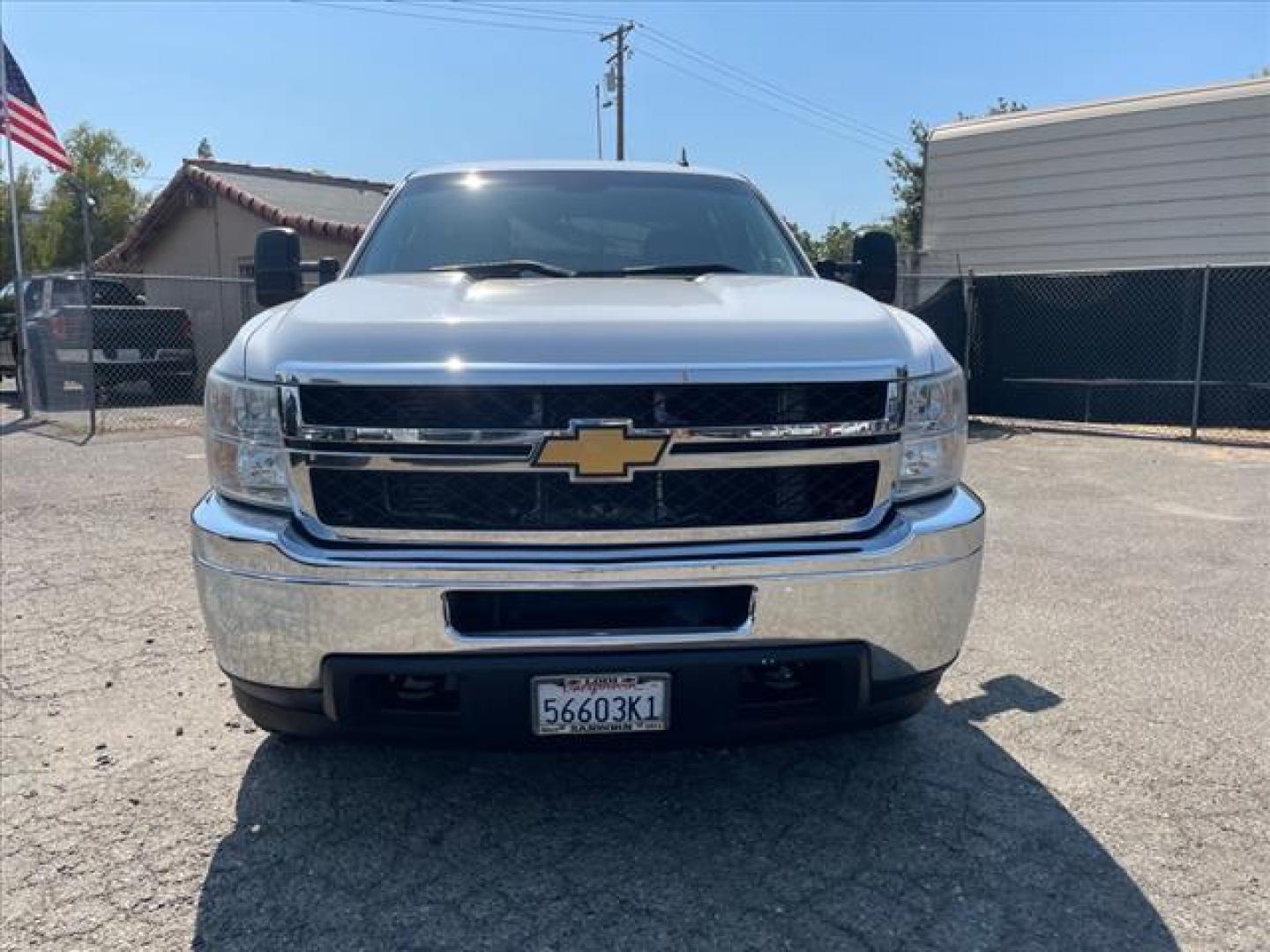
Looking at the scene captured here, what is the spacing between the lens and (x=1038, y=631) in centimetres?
445

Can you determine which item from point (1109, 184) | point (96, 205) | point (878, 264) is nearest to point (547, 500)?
point (878, 264)

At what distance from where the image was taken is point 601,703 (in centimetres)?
237

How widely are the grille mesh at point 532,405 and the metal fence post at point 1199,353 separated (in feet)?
32.1

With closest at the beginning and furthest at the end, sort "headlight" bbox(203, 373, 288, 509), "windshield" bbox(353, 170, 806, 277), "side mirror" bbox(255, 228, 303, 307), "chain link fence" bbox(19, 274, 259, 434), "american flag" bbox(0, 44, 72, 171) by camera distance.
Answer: "headlight" bbox(203, 373, 288, 509) → "windshield" bbox(353, 170, 806, 277) → "side mirror" bbox(255, 228, 303, 307) → "chain link fence" bbox(19, 274, 259, 434) → "american flag" bbox(0, 44, 72, 171)

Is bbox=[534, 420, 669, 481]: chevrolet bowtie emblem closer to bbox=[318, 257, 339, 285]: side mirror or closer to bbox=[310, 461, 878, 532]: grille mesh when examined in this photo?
bbox=[310, 461, 878, 532]: grille mesh

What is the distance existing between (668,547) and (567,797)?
3.21 feet

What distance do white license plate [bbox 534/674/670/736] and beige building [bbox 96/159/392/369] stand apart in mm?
13535

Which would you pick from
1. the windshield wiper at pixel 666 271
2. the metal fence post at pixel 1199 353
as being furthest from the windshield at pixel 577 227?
the metal fence post at pixel 1199 353

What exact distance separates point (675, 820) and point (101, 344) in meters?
13.1

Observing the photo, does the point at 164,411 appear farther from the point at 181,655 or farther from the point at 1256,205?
the point at 1256,205

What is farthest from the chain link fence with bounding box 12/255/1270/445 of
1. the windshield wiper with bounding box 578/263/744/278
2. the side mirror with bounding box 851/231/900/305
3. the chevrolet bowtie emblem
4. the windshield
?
the chevrolet bowtie emblem

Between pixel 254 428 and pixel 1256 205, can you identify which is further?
pixel 1256 205

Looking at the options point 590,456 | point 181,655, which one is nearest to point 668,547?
point 590,456

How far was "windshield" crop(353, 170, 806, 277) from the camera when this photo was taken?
145 inches
